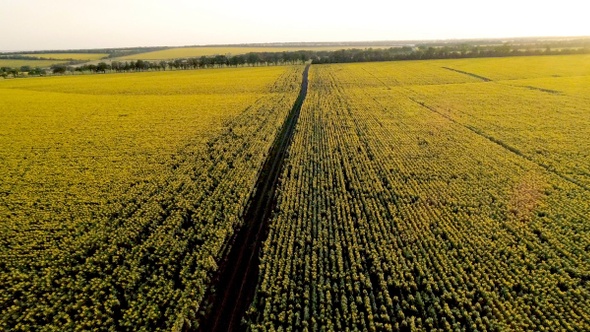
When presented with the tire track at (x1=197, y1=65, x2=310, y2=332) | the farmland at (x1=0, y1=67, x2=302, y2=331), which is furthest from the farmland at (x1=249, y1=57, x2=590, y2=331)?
the farmland at (x1=0, y1=67, x2=302, y2=331)

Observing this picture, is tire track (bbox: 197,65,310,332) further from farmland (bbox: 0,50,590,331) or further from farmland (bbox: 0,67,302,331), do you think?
farmland (bbox: 0,67,302,331)

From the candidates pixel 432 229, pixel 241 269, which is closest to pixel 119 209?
pixel 241 269

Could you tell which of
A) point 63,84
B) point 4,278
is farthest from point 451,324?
point 63,84

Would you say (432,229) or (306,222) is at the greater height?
(306,222)

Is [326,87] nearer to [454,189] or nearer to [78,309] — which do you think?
[454,189]

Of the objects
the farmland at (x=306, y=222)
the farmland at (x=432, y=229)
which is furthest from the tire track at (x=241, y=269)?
the farmland at (x=432, y=229)

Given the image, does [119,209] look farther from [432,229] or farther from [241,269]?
[432,229]
